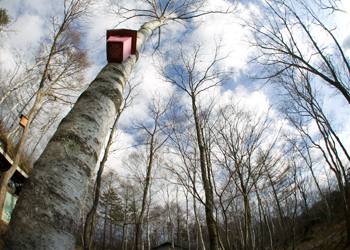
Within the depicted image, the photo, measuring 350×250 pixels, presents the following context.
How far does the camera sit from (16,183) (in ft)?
28.1

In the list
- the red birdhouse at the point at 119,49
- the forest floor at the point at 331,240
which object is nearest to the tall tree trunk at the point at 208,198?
the red birdhouse at the point at 119,49

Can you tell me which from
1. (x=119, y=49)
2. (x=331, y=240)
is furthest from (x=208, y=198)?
(x=331, y=240)

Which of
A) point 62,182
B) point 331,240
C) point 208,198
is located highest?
point 208,198

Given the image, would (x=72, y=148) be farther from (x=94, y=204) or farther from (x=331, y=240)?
(x=331, y=240)

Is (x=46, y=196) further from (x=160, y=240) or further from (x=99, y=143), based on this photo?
(x=160, y=240)

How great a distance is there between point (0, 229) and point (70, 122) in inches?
288

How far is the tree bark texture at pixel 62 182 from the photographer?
65 centimetres

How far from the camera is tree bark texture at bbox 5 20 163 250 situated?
65cm

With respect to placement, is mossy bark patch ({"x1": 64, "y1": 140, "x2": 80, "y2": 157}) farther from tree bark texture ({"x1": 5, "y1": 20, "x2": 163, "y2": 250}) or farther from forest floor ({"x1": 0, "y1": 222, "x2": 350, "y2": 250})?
forest floor ({"x1": 0, "y1": 222, "x2": 350, "y2": 250})

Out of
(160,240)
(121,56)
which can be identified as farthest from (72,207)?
(160,240)

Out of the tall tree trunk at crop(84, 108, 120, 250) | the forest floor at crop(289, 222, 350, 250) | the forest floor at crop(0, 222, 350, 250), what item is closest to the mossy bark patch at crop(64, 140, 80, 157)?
the forest floor at crop(0, 222, 350, 250)

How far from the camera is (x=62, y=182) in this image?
0.79 m

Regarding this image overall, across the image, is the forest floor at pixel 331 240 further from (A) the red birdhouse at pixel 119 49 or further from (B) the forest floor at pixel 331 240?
(A) the red birdhouse at pixel 119 49

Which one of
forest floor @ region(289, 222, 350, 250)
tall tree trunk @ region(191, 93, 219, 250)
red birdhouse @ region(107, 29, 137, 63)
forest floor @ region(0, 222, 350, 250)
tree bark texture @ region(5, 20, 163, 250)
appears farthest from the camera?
forest floor @ region(289, 222, 350, 250)
